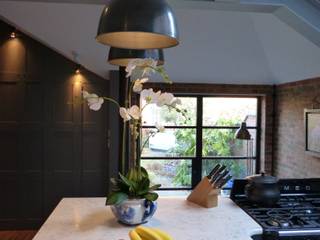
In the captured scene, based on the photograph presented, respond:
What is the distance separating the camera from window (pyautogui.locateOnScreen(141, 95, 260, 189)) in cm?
484

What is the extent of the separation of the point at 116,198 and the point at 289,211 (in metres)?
1.03

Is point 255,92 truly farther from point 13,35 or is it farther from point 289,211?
point 13,35

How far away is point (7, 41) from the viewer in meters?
4.83

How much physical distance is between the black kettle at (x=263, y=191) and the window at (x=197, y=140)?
280 cm

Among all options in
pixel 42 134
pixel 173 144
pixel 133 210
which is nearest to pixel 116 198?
pixel 133 210

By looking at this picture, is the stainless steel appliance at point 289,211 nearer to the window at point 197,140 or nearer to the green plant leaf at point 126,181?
the green plant leaf at point 126,181

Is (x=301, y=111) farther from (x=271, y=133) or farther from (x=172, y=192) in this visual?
(x=172, y=192)

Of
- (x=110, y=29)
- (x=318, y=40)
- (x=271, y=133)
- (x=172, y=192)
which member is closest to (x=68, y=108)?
(x=172, y=192)

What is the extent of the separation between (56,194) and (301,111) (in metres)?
3.49

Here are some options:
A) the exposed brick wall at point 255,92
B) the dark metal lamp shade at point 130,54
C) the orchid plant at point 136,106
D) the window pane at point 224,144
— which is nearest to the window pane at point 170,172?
the window pane at point 224,144

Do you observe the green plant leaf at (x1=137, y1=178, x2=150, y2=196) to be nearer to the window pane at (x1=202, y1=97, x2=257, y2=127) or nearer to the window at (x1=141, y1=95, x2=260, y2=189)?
the window at (x1=141, y1=95, x2=260, y2=189)

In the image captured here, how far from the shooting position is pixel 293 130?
163 inches

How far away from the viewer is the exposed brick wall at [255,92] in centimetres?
466

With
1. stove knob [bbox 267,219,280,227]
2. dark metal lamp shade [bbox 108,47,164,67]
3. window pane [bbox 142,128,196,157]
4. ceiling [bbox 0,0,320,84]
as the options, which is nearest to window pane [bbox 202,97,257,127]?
window pane [bbox 142,128,196,157]
